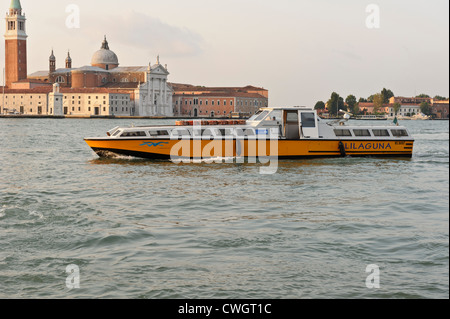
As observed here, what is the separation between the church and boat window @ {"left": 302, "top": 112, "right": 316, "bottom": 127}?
10419cm

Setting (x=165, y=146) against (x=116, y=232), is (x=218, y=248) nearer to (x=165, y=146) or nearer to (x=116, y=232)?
(x=116, y=232)

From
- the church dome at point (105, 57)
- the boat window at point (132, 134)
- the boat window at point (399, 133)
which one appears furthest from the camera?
the church dome at point (105, 57)

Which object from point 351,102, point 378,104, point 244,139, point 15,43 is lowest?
point 244,139

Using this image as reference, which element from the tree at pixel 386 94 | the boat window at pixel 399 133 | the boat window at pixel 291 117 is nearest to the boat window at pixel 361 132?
the boat window at pixel 399 133

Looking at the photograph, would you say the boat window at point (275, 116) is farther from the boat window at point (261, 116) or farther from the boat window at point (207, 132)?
the boat window at point (207, 132)

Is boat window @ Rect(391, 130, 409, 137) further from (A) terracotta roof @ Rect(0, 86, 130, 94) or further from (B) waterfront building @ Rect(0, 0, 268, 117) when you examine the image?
(A) terracotta roof @ Rect(0, 86, 130, 94)

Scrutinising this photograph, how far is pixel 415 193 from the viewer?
15.1 meters

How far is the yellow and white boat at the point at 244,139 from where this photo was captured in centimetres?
2134

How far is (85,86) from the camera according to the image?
426ft

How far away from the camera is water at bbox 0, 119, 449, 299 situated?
703 cm

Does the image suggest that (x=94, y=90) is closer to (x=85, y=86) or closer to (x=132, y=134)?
(x=85, y=86)

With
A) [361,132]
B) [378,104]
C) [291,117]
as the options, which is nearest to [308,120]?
[291,117]

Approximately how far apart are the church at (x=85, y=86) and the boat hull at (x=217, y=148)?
339 ft

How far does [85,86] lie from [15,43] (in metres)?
16.3
